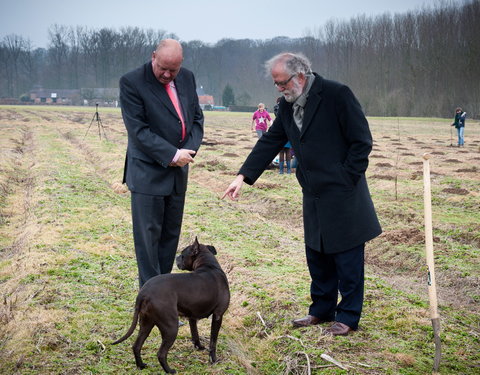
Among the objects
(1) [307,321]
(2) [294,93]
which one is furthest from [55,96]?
(2) [294,93]

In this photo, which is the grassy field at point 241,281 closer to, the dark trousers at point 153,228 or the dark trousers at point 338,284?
the dark trousers at point 338,284

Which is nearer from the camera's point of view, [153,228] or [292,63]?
[292,63]

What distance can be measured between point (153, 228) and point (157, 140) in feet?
2.72

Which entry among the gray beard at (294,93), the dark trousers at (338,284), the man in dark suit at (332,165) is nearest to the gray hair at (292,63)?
the man in dark suit at (332,165)

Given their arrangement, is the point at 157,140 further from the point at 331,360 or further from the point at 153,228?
the point at 331,360

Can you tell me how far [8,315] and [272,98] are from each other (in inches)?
4133

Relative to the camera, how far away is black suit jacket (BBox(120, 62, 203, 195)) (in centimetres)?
466

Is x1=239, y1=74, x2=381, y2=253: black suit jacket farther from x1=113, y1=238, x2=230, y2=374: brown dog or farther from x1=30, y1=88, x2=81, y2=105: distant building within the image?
x1=30, y1=88, x2=81, y2=105: distant building

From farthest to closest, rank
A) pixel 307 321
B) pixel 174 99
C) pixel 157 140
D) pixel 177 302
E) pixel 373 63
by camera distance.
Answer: pixel 373 63
pixel 307 321
pixel 174 99
pixel 157 140
pixel 177 302

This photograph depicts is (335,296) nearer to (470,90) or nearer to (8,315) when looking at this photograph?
(8,315)

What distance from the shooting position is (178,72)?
4.86 meters

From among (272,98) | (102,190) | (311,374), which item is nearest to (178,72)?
(311,374)

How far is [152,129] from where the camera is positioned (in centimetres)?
480

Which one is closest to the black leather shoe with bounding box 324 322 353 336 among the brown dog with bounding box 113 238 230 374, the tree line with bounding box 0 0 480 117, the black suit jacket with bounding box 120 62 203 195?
the brown dog with bounding box 113 238 230 374
